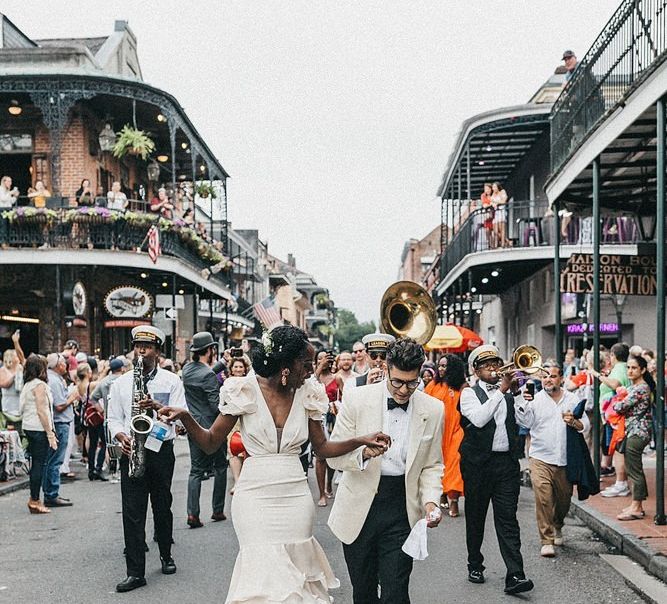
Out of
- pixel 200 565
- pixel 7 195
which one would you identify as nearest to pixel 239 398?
pixel 200 565

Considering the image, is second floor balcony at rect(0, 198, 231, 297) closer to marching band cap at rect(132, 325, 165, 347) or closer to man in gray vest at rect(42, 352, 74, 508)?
man in gray vest at rect(42, 352, 74, 508)

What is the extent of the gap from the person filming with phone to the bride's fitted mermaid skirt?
3659mm

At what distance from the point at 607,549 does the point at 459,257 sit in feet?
56.2

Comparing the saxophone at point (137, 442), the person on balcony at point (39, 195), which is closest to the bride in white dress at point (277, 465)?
the saxophone at point (137, 442)

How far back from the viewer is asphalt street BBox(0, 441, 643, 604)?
661cm

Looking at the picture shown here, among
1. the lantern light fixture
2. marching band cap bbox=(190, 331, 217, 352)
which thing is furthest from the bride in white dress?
the lantern light fixture

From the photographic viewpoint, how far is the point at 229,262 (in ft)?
89.7

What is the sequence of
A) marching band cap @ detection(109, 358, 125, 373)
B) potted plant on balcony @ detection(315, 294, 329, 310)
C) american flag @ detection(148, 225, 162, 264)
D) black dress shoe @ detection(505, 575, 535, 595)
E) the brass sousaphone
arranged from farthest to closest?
potted plant on balcony @ detection(315, 294, 329, 310)
american flag @ detection(148, 225, 162, 264)
marching band cap @ detection(109, 358, 125, 373)
the brass sousaphone
black dress shoe @ detection(505, 575, 535, 595)

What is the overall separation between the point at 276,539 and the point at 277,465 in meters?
0.37

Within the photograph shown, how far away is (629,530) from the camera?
8367 millimetres

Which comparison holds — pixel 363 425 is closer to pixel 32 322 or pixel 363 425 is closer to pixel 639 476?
pixel 639 476

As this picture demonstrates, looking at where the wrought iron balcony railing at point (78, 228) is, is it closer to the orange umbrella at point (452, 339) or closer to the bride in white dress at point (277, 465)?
the orange umbrella at point (452, 339)

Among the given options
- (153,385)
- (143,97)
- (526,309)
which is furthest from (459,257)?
(153,385)

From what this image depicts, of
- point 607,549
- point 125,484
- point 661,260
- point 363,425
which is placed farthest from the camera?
point 661,260
